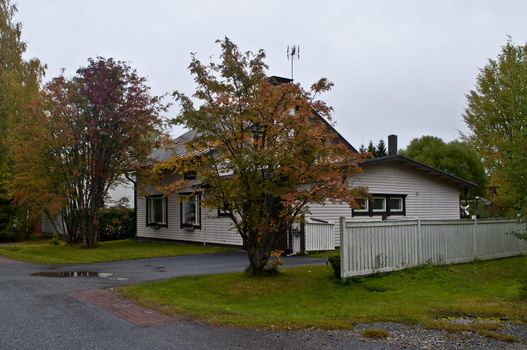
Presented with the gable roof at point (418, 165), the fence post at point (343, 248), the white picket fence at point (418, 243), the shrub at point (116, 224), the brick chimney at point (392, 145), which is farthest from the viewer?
the shrub at point (116, 224)

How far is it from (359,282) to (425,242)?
2910 millimetres

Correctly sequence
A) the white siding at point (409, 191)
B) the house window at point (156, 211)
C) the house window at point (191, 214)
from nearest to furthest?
the white siding at point (409, 191), the house window at point (191, 214), the house window at point (156, 211)

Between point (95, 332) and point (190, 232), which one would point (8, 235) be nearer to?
point (190, 232)

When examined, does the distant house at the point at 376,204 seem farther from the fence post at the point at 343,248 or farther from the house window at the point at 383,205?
the fence post at the point at 343,248

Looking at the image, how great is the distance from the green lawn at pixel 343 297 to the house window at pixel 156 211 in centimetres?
1438

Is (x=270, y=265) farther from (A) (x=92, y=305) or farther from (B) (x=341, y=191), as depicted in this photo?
(A) (x=92, y=305)

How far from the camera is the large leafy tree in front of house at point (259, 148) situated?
1153cm

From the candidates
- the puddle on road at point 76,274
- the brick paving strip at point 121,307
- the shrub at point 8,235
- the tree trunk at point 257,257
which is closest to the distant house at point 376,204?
the puddle on road at point 76,274

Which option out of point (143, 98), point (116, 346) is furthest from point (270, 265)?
point (143, 98)

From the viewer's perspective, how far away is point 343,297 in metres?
10.4

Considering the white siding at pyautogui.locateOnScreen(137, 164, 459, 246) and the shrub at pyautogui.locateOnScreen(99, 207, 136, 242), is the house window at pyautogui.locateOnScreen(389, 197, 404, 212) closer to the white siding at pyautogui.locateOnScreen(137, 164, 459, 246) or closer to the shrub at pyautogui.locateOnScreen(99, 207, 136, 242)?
the white siding at pyautogui.locateOnScreen(137, 164, 459, 246)

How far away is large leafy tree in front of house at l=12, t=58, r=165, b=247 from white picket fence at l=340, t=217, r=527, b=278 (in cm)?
1375

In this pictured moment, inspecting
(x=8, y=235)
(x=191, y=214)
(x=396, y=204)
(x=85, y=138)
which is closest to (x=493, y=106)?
(x=396, y=204)

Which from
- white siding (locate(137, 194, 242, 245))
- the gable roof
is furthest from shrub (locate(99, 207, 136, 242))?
the gable roof
